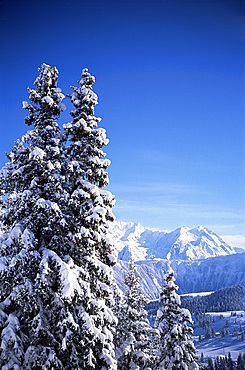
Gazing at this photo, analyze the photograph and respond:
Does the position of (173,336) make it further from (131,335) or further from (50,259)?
(50,259)

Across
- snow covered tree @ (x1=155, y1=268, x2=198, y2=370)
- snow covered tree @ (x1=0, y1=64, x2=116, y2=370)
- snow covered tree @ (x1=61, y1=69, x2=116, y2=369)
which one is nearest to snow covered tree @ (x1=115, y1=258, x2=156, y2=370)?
snow covered tree @ (x1=155, y1=268, x2=198, y2=370)

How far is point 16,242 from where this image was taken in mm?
10141

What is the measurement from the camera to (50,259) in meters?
10.3

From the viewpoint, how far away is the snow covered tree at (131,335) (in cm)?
2042

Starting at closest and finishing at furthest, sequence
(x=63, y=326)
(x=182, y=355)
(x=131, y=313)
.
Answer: (x=63, y=326) < (x=182, y=355) < (x=131, y=313)

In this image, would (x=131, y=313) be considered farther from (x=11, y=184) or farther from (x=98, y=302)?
(x=11, y=184)

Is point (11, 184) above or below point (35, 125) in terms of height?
below

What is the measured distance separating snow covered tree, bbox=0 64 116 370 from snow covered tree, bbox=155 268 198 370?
30.0 ft

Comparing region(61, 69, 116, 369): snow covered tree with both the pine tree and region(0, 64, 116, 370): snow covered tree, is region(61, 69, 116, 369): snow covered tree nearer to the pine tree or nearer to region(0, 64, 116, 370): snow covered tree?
region(0, 64, 116, 370): snow covered tree

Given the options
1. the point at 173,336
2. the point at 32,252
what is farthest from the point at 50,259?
the point at 173,336

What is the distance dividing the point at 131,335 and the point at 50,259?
1374 cm

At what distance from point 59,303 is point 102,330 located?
8.41 feet

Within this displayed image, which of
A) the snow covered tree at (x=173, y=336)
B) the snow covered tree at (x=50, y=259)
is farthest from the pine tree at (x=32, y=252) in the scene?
the snow covered tree at (x=173, y=336)

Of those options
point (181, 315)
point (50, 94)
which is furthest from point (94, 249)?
point (181, 315)
